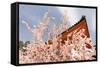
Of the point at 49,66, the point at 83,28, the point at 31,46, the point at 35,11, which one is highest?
the point at 35,11

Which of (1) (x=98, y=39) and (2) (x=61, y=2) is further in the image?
(1) (x=98, y=39)

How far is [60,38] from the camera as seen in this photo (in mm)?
2059

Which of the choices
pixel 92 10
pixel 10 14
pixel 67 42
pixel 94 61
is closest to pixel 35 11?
pixel 10 14

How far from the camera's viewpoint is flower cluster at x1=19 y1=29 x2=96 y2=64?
6.42 ft

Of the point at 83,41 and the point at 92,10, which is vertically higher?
the point at 92,10

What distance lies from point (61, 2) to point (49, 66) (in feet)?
1.81

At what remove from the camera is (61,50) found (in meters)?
2.07

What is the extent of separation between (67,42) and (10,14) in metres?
0.53

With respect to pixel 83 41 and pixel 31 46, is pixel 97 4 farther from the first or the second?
pixel 31 46

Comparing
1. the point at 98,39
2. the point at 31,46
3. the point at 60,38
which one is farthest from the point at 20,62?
the point at 98,39

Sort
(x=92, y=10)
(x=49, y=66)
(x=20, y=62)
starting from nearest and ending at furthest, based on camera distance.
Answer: (x=20, y=62), (x=49, y=66), (x=92, y=10)

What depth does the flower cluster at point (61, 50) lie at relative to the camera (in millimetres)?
1956

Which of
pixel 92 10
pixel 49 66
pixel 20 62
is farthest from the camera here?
pixel 92 10

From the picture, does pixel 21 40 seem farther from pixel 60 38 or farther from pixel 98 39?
pixel 98 39
